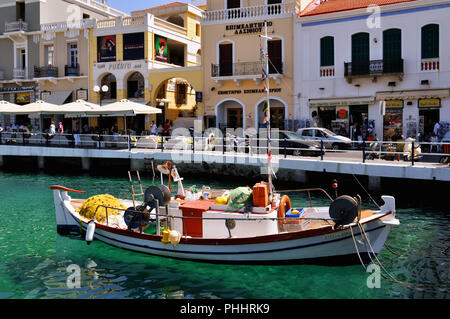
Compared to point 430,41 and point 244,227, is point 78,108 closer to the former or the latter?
point 244,227

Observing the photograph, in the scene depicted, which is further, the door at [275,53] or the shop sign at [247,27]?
the shop sign at [247,27]

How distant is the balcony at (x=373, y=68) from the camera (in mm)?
24828

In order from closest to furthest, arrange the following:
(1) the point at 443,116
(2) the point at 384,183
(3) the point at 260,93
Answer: (2) the point at 384,183, (1) the point at 443,116, (3) the point at 260,93

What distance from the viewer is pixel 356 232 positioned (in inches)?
373

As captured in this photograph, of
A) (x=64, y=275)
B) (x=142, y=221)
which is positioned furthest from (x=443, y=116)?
(x=64, y=275)

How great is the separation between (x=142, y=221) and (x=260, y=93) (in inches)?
750

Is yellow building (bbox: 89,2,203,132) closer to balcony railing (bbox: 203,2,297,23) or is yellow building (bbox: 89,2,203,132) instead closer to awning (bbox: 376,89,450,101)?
balcony railing (bbox: 203,2,297,23)

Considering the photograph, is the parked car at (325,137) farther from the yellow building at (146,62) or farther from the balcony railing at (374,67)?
the yellow building at (146,62)

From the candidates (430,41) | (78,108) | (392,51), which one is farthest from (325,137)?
(78,108)

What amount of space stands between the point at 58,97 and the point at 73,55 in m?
3.46

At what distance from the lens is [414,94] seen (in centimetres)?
2458

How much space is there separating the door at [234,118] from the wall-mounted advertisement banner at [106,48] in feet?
32.1

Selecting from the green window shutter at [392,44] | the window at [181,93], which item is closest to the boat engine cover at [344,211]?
the green window shutter at [392,44]
